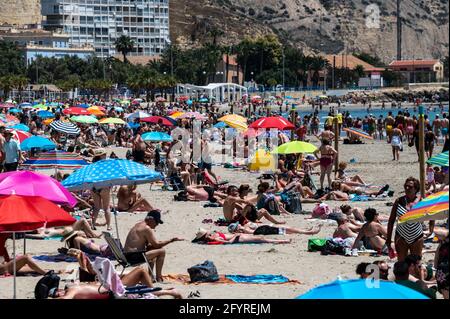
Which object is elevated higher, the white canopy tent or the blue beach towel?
the white canopy tent

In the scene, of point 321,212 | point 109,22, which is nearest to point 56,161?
point 321,212

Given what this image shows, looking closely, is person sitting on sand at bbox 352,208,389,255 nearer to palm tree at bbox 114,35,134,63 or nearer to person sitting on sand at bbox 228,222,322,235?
person sitting on sand at bbox 228,222,322,235

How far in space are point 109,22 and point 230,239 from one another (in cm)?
11024

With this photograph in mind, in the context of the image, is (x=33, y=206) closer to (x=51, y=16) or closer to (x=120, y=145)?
(x=120, y=145)

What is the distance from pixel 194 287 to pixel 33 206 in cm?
189

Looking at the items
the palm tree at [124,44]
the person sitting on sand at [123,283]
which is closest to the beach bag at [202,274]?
the person sitting on sand at [123,283]

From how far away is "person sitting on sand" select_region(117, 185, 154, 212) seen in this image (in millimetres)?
16141

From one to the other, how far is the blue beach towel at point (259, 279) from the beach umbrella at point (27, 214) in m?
1.94

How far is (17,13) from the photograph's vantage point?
13612 centimetres

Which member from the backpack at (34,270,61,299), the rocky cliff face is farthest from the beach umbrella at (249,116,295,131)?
the rocky cliff face

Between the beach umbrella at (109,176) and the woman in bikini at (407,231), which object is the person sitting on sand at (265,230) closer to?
the beach umbrella at (109,176)

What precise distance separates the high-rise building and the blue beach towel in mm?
105518

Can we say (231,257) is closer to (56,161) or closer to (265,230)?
(265,230)
